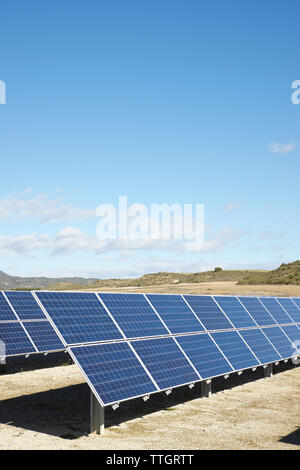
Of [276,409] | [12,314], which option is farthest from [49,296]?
[12,314]

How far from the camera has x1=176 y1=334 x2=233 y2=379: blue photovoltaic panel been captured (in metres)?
19.6

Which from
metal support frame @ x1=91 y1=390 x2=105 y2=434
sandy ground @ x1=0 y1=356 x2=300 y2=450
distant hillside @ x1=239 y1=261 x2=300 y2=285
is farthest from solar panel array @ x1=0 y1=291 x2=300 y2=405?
distant hillside @ x1=239 y1=261 x2=300 y2=285

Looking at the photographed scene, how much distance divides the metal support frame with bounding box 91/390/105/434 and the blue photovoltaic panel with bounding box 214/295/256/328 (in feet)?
38.0

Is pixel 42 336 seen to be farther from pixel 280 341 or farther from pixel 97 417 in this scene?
pixel 97 417

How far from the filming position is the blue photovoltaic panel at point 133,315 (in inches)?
723

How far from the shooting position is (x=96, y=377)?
1493 cm

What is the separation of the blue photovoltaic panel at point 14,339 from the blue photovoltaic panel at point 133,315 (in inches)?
332

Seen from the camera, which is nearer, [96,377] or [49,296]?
[96,377]

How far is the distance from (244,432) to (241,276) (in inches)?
5204

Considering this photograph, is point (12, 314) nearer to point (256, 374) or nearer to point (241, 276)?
point (256, 374)

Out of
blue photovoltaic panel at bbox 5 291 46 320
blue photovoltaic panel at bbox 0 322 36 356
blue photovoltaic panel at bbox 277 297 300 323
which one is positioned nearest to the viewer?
blue photovoltaic panel at bbox 0 322 36 356

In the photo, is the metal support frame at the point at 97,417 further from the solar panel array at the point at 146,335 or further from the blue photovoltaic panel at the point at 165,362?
the blue photovoltaic panel at the point at 165,362

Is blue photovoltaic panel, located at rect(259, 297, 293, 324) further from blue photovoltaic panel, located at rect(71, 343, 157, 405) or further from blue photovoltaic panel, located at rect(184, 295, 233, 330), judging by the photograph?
blue photovoltaic panel, located at rect(71, 343, 157, 405)

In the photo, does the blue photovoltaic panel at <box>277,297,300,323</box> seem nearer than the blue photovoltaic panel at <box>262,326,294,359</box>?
No
